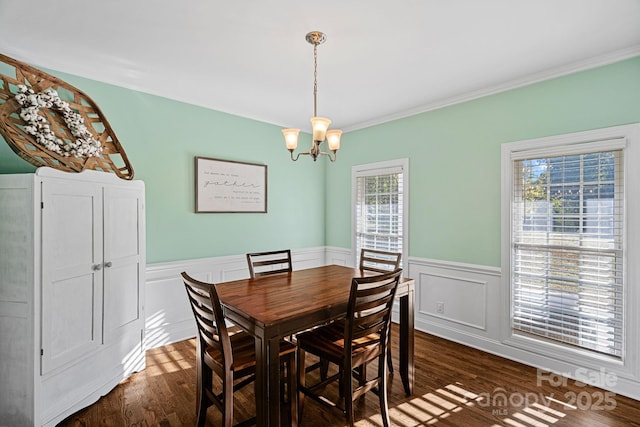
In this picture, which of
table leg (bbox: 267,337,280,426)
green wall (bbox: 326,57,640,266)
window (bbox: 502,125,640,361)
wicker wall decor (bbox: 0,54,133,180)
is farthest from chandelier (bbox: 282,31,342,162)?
window (bbox: 502,125,640,361)

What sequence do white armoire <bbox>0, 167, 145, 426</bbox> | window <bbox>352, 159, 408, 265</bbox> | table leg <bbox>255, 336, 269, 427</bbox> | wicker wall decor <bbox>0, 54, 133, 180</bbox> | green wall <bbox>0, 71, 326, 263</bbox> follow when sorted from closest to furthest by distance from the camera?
table leg <bbox>255, 336, 269, 427</bbox>, white armoire <bbox>0, 167, 145, 426</bbox>, wicker wall decor <bbox>0, 54, 133, 180</bbox>, green wall <bbox>0, 71, 326, 263</bbox>, window <bbox>352, 159, 408, 265</bbox>

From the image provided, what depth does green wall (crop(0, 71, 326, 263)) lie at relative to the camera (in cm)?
295

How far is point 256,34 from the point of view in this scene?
7.02 ft

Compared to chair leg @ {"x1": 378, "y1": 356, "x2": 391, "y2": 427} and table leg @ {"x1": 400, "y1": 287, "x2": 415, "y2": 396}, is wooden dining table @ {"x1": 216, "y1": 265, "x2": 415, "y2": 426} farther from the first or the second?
chair leg @ {"x1": 378, "y1": 356, "x2": 391, "y2": 427}

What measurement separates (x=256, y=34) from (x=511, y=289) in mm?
3160

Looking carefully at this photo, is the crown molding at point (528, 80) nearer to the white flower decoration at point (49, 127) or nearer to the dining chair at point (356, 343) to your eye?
the dining chair at point (356, 343)

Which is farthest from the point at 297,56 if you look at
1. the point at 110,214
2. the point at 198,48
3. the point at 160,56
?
the point at 110,214

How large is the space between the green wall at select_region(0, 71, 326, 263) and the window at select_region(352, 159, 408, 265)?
35.0 inches

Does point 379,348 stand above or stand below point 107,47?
below

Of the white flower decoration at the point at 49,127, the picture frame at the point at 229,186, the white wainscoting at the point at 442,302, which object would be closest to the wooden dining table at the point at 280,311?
the white wainscoting at the point at 442,302

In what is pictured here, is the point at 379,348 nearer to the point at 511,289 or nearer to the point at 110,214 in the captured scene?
the point at 511,289

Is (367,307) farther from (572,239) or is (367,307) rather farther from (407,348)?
(572,239)

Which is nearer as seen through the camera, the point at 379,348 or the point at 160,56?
the point at 379,348

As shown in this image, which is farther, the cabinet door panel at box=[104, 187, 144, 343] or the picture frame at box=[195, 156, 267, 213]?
the picture frame at box=[195, 156, 267, 213]
